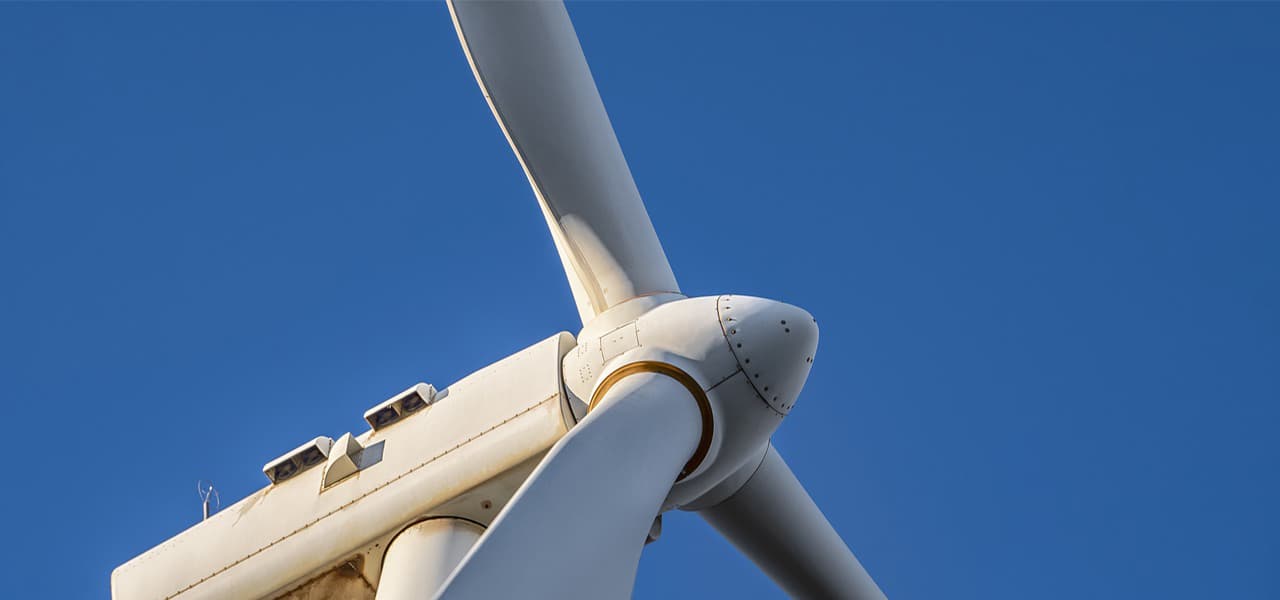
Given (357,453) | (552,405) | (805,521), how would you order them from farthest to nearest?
(805,521), (357,453), (552,405)

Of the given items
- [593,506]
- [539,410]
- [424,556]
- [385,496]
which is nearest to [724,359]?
[539,410]

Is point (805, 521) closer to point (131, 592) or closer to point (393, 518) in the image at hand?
point (393, 518)

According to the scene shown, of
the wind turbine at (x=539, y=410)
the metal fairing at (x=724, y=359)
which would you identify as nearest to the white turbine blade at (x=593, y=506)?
the wind turbine at (x=539, y=410)

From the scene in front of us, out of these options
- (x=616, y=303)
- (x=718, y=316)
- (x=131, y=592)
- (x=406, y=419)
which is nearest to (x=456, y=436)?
(x=406, y=419)

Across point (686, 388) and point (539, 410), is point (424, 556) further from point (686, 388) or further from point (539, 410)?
point (686, 388)

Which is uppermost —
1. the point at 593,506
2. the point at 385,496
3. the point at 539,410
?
the point at 539,410

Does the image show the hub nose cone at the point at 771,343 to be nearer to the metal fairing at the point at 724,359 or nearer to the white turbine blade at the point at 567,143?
the metal fairing at the point at 724,359

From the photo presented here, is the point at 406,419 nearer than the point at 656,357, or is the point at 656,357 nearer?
the point at 656,357
